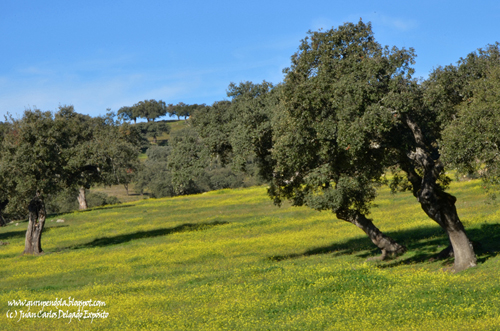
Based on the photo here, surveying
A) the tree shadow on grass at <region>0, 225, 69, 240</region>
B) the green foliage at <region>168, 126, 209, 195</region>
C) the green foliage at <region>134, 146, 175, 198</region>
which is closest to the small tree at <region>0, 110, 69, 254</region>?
the tree shadow on grass at <region>0, 225, 69, 240</region>

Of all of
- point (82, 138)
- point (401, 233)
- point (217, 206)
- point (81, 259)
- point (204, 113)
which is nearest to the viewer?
point (204, 113)

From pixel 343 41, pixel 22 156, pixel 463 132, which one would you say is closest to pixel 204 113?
pixel 343 41

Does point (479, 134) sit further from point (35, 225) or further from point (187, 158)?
point (35, 225)

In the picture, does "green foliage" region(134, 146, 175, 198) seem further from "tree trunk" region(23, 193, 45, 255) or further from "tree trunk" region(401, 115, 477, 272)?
"tree trunk" region(401, 115, 477, 272)

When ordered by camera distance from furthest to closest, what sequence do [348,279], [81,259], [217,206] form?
[217,206] → [81,259] → [348,279]

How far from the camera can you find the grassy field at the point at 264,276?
53.0 ft

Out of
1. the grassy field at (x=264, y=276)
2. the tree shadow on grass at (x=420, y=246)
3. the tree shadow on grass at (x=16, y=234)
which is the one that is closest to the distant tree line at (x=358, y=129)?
the tree shadow on grass at (x=420, y=246)

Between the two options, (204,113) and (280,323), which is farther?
(204,113)

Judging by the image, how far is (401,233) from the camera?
3447 centimetres

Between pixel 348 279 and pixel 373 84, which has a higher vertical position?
pixel 373 84

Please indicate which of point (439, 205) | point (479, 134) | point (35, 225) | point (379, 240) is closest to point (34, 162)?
point (35, 225)

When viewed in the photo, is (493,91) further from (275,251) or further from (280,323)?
(275,251)

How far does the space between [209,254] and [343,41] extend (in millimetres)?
19693

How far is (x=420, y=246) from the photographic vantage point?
95.4 ft
